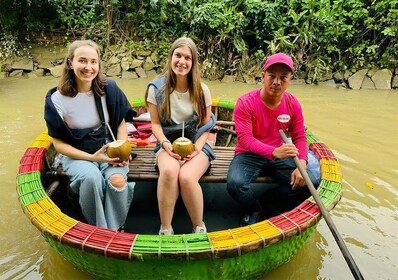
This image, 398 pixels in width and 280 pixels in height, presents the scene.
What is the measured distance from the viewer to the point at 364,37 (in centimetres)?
794

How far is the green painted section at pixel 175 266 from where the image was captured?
65.4 inches

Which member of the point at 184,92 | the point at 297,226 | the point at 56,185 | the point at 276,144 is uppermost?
the point at 184,92

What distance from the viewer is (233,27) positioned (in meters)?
7.50

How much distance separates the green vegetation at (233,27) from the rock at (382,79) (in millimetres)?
221

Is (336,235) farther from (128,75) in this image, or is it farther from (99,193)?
(128,75)

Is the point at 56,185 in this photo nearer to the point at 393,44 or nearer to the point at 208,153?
the point at 208,153

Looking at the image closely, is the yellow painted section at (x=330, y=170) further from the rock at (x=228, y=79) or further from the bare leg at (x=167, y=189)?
the rock at (x=228, y=79)

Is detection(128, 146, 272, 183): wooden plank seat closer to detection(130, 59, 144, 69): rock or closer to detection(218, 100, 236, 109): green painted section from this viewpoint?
detection(218, 100, 236, 109): green painted section

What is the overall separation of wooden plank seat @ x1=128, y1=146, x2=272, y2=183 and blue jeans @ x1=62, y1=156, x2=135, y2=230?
214 millimetres

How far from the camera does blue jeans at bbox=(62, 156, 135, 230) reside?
208cm

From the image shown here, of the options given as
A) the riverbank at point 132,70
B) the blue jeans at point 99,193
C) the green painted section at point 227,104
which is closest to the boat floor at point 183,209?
the blue jeans at point 99,193

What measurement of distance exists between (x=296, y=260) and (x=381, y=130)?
318cm

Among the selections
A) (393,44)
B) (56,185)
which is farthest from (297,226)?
(393,44)

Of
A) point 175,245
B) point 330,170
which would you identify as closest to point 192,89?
point 330,170
